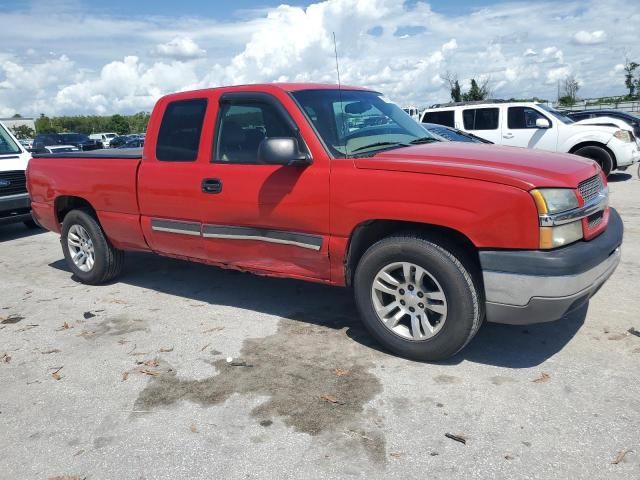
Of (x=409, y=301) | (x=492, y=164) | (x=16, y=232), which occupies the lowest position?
(x=16, y=232)

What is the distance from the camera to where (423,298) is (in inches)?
143

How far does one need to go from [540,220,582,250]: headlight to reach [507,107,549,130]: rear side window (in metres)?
9.76

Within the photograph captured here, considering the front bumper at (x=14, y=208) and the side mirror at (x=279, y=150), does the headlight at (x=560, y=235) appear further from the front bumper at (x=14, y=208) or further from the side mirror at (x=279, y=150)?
the front bumper at (x=14, y=208)

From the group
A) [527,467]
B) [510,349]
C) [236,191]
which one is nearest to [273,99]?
[236,191]

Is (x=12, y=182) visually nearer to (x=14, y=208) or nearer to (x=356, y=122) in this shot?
(x=14, y=208)

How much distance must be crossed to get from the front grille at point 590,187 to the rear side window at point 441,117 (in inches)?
382

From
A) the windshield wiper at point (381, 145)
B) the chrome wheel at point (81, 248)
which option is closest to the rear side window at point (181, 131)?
the windshield wiper at point (381, 145)

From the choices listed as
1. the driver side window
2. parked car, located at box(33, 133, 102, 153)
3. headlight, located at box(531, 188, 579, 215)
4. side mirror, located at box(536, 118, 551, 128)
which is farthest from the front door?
parked car, located at box(33, 133, 102, 153)

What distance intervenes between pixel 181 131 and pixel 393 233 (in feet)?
7.06

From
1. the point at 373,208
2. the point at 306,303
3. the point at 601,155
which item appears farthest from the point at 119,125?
the point at 373,208

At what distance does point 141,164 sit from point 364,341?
254cm

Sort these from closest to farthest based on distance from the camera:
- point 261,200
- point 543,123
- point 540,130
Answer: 1. point 261,200
2. point 543,123
3. point 540,130

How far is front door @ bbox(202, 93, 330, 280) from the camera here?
3971mm

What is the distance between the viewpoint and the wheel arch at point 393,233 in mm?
3539
